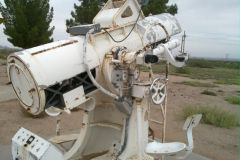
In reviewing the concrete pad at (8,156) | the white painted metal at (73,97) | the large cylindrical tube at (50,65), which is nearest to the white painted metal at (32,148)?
the large cylindrical tube at (50,65)

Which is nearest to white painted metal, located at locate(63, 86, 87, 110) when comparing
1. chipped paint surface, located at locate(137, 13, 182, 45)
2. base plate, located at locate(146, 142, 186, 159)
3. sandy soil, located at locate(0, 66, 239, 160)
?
base plate, located at locate(146, 142, 186, 159)

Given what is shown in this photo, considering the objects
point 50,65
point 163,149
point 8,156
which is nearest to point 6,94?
point 8,156

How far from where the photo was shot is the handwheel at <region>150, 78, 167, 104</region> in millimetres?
2725

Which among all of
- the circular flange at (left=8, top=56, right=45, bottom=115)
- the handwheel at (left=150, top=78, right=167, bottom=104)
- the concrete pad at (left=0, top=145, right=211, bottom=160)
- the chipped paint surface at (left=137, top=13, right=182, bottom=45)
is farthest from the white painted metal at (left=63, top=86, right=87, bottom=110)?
the concrete pad at (left=0, top=145, right=211, bottom=160)

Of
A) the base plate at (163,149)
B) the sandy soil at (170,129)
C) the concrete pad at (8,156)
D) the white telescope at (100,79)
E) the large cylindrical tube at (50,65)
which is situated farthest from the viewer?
the sandy soil at (170,129)

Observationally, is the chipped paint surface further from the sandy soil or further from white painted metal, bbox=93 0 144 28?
the sandy soil

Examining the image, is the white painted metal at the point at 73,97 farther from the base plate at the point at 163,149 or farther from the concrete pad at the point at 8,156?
the concrete pad at the point at 8,156

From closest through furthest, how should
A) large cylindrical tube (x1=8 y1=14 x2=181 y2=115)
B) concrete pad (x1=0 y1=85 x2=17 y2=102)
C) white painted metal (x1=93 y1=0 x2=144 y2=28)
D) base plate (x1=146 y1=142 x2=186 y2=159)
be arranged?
large cylindrical tube (x1=8 y1=14 x2=181 y2=115)
base plate (x1=146 y1=142 x2=186 y2=159)
white painted metal (x1=93 y1=0 x2=144 y2=28)
concrete pad (x1=0 y1=85 x2=17 y2=102)

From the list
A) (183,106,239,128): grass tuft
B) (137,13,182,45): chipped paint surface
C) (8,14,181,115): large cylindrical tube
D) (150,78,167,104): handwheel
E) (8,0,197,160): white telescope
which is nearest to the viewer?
(8,14,181,115): large cylindrical tube

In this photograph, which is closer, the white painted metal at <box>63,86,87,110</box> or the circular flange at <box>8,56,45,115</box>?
the circular flange at <box>8,56,45,115</box>

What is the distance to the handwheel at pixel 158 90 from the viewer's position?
272 cm

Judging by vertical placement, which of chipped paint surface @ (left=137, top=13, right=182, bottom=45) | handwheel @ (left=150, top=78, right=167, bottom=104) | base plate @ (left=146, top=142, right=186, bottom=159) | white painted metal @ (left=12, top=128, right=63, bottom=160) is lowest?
base plate @ (left=146, top=142, right=186, bottom=159)

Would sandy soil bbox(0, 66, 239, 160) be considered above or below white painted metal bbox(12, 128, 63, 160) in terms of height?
below

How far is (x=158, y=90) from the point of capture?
2824mm
